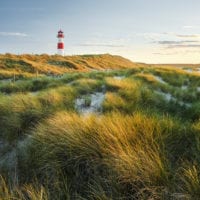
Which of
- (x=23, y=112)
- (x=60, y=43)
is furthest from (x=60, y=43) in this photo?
(x=23, y=112)

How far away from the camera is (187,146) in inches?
139

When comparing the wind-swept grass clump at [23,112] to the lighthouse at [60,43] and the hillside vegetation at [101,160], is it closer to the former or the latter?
the hillside vegetation at [101,160]

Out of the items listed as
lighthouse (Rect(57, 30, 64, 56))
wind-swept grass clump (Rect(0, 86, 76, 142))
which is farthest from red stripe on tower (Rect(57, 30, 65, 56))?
wind-swept grass clump (Rect(0, 86, 76, 142))

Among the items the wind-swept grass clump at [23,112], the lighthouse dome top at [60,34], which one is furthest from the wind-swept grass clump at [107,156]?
the lighthouse dome top at [60,34]

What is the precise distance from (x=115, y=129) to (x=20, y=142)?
1562 mm

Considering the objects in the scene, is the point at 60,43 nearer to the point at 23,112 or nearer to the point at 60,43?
the point at 60,43

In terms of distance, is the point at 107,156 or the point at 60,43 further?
the point at 60,43

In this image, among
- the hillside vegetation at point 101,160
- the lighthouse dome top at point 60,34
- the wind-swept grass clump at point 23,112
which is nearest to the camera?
the hillside vegetation at point 101,160

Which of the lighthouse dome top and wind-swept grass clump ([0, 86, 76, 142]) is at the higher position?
the lighthouse dome top

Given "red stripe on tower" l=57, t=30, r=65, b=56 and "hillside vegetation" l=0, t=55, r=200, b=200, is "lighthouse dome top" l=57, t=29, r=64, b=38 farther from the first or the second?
"hillside vegetation" l=0, t=55, r=200, b=200

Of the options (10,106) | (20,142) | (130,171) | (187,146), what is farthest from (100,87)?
(130,171)

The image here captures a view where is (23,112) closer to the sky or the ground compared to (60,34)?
closer to the ground

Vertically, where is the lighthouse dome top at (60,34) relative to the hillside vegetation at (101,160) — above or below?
above

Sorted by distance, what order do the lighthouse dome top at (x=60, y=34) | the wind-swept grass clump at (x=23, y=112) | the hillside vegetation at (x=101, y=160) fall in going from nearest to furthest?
the hillside vegetation at (x=101, y=160) → the wind-swept grass clump at (x=23, y=112) → the lighthouse dome top at (x=60, y=34)
